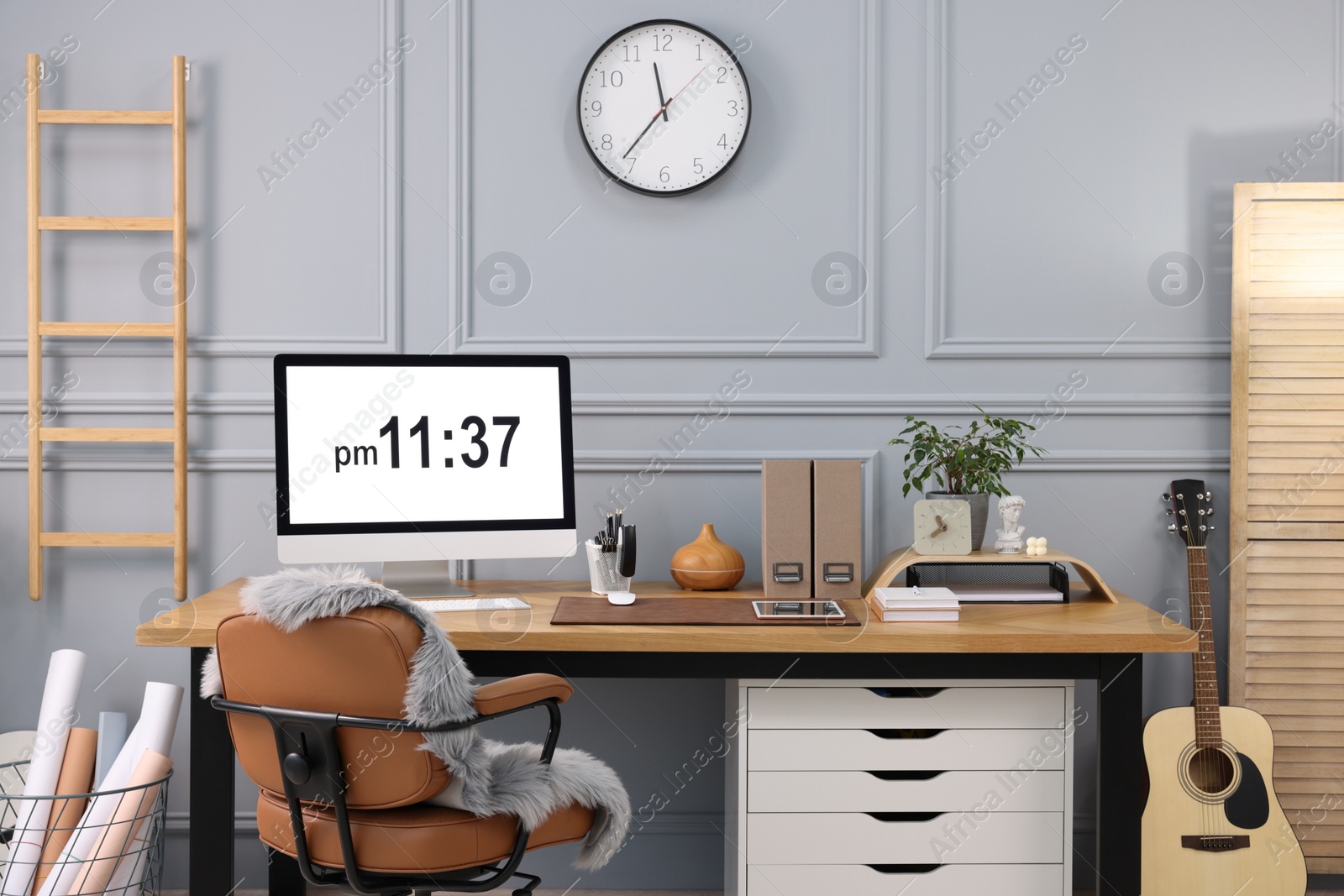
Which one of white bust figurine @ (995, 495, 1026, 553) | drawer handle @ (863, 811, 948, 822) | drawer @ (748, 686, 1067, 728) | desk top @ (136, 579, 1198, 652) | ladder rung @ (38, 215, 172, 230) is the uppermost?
ladder rung @ (38, 215, 172, 230)

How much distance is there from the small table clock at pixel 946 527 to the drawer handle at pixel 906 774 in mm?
469

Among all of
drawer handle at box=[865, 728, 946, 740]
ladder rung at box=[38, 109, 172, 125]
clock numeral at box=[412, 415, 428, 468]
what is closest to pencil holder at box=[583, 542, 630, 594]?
clock numeral at box=[412, 415, 428, 468]

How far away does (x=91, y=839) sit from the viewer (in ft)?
6.40

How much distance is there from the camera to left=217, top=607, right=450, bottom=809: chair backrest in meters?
1.24

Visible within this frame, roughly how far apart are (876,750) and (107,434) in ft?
6.55

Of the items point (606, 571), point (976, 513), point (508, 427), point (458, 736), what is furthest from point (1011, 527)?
point (458, 736)

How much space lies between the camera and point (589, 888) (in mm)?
2271

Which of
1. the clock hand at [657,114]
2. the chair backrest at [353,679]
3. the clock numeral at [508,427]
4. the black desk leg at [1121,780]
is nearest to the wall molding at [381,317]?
the clock numeral at [508,427]

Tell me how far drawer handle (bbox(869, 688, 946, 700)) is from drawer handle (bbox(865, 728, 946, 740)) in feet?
0.21

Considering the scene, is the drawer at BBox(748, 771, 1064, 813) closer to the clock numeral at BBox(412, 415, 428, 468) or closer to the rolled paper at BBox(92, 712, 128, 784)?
the clock numeral at BBox(412, 415, 428, 468)

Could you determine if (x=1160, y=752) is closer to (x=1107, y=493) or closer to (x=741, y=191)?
(x=1107, y=493)

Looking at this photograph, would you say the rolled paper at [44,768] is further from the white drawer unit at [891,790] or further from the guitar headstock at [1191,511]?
the guitar headstock at [1191,511]

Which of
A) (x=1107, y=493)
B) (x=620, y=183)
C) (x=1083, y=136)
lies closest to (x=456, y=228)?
(x=620, y=183)

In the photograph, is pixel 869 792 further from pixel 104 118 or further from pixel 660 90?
pixel 104 118
